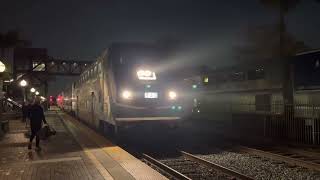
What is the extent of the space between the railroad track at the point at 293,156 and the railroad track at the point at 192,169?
236cm

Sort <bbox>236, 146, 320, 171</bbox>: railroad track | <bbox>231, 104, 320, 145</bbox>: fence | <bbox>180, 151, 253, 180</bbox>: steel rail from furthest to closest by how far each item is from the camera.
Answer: <bbox>231, 104, 320, 145</bbox>: fence
<bbox>236, 146, 320, 171</bbox>: railroad track
<bbox>180, 151, 253, 180</bbox>: steel rail

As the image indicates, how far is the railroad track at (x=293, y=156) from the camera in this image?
12242 mm

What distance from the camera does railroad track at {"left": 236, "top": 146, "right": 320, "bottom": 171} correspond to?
12.2 meters

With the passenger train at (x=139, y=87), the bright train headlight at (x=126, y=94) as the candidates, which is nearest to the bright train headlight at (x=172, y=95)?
the passenger train at (x=139, y=87)

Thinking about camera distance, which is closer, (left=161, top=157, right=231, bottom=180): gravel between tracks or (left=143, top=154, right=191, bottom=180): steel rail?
(left=143, top=154, right=191, bottom=180): steel rail

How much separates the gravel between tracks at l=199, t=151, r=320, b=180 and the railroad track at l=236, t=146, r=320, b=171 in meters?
0.22

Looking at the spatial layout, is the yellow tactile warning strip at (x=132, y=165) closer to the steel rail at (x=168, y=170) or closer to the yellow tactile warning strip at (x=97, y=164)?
→ the yellow tactile warning strip at (x=97, y=164)

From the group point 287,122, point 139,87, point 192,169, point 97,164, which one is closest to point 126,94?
point 139,87

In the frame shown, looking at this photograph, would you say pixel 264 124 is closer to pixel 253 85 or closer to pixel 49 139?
pixel 253 85

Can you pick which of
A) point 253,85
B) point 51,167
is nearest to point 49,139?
point 51,167

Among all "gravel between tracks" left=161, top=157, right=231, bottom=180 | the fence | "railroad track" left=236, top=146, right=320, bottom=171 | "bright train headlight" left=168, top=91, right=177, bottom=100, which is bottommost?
"gravel between tracks" left=161, top=157, right=231, bottom=180

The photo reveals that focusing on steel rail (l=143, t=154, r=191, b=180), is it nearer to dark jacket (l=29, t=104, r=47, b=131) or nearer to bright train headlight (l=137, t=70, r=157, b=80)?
dark jacket (l=29, t=104, r=47, b=131)

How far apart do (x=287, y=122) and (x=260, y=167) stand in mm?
9760

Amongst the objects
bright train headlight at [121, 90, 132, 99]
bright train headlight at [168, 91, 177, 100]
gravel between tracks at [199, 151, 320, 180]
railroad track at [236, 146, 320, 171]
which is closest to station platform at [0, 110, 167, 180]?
bright train headlight at [121, 90, 132, 99]
